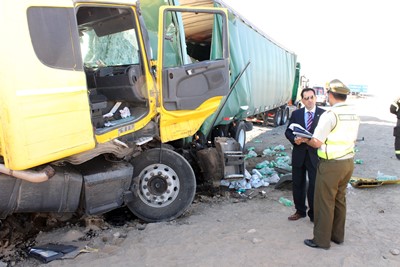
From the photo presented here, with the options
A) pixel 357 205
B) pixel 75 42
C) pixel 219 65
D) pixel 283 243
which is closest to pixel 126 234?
pixel 283 243

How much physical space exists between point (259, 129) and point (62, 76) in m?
11.9

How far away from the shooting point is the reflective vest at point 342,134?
3422 millimetres

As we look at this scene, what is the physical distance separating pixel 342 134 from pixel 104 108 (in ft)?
8.58

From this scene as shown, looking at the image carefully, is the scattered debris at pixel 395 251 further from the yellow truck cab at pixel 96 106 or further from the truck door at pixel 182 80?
the truck door at pixel 182 80

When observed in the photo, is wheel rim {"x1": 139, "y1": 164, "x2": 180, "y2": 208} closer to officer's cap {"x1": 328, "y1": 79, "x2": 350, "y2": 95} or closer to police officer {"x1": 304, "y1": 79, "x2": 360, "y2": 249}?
police officer {"x1": 304, "y1": 79, "x2": 360, "y2": 249}

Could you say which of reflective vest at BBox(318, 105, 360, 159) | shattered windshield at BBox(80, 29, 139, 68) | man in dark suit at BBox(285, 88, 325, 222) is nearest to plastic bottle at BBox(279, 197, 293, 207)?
man in dark suit at BBox(285, 88, 325, 222)

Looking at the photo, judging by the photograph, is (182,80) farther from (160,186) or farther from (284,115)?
(284,115)

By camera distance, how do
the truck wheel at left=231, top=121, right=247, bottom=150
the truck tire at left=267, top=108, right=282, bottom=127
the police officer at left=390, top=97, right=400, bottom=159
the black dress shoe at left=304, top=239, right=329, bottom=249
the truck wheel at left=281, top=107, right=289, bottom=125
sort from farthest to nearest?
the truck wheel at left=281, top=107, right=289, bottom=125 < the truck tire at left=267, top=108, right=282, bottom=127 < the truck wheel at left=231, top=121, right=247, bottom=150 < the police officer at left=390, top=97, right=400, bottom=159 < the black dress shoe at left=304, top=239, right=329, bottom=249

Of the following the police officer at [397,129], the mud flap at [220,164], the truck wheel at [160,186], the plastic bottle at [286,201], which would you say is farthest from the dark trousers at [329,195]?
the police officer at [397,129]

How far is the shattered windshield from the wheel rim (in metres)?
1.34

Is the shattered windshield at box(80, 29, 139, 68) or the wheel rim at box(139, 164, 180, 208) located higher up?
the shattered windshield at box(80, 29, 139, 68)

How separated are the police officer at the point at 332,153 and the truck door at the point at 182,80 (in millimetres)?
1628

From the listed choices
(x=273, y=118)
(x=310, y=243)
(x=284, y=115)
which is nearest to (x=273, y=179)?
(x=310, y=243)

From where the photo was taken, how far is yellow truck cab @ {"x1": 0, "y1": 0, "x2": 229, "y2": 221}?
292 cm
